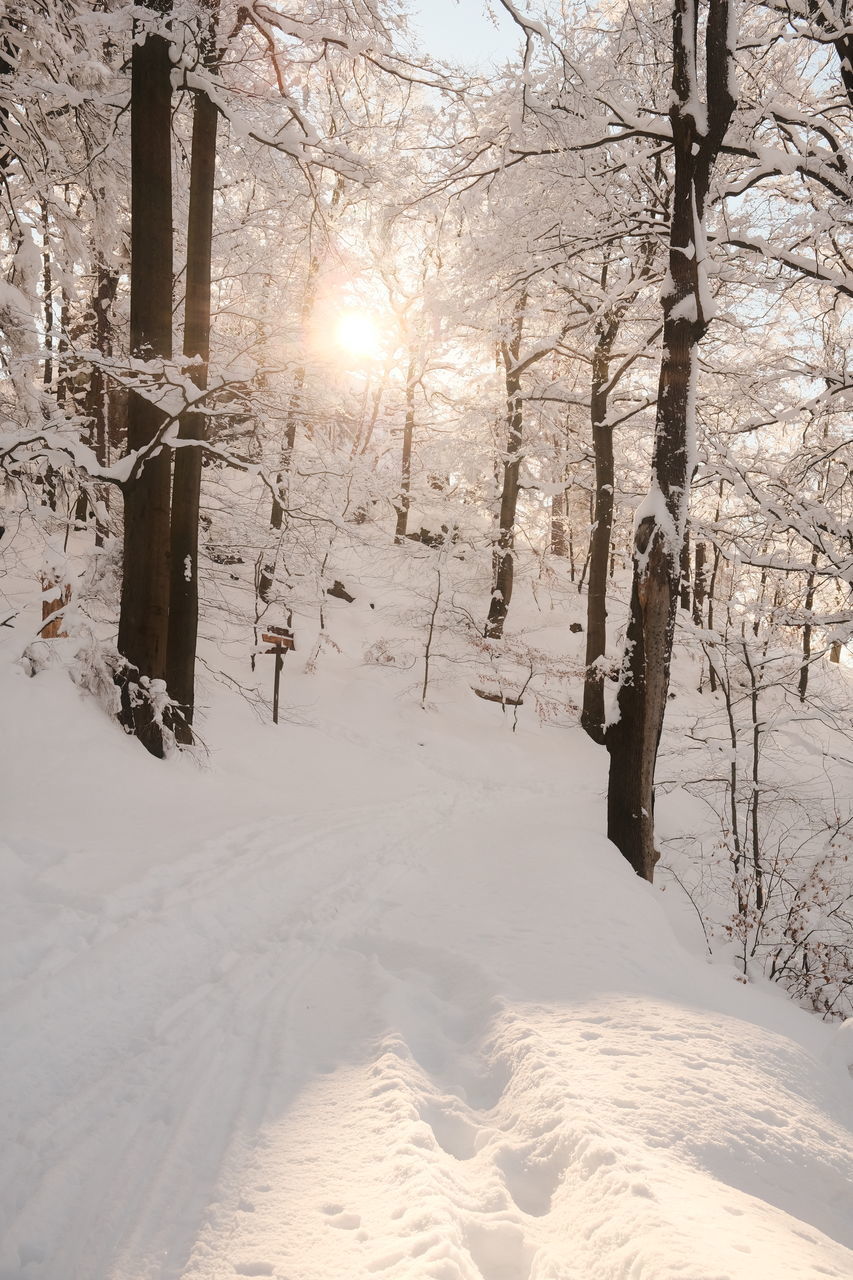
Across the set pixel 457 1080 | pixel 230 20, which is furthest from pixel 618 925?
pixel 230 20

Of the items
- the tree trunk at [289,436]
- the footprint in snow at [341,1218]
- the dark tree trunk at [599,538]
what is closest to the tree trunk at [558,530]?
the dark tree trunk at [599,538]

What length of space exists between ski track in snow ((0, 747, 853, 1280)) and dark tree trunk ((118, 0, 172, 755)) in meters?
3.16

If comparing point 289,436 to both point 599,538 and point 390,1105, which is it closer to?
point 599,538

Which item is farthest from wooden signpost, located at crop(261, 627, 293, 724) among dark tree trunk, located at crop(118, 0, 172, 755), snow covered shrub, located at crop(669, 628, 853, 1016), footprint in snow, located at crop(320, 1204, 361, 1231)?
footprint in snow, located at crop(320, 1204, 361, 1231)

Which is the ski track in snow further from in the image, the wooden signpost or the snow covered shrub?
the wooden signpost

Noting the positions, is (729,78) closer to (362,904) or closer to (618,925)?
(618,925)

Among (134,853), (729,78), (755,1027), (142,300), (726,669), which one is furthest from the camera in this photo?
(726,669)

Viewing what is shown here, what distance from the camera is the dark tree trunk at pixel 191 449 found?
Answer: 821 centimetres

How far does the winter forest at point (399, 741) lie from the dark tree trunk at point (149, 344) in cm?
4

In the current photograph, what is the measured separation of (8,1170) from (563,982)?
9.34ft

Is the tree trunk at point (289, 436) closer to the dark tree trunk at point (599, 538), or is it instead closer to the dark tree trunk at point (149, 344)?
the dark tree trunk at point (149, 344)

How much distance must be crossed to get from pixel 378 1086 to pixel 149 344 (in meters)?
7.07

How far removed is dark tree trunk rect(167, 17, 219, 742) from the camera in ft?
26.9

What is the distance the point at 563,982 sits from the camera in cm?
415
